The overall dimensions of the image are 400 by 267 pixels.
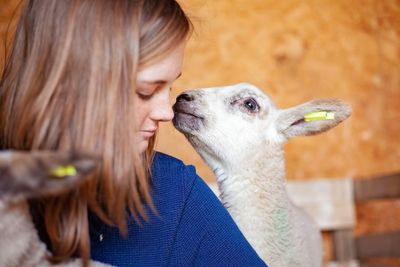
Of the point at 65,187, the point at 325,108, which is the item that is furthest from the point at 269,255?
the point at 65,187

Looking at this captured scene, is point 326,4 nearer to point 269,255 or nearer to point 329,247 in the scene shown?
point 329,247

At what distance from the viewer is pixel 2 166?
2.84 ft

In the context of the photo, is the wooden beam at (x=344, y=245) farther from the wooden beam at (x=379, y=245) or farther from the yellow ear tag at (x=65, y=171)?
the yellow ear tag at (x=65, y=171)

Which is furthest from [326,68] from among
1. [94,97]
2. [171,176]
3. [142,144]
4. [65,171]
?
[65,171]

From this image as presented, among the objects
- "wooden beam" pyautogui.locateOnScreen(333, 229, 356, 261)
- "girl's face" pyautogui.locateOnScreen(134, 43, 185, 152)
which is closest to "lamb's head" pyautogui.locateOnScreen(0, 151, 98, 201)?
"girl's face" pyautogui.locateOnScreen(134, 43, 185, 152)

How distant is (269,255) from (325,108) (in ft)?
1.99

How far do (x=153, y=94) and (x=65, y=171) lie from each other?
628mm

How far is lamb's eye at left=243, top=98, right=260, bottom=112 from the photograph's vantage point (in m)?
2.45

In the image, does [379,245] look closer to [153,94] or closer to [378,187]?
[378,187]

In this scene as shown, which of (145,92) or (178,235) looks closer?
(145,92)

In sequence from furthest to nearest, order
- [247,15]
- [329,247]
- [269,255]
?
[247,15]
[329,247]
[269,255]

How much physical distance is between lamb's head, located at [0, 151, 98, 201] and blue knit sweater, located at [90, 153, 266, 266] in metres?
0.66

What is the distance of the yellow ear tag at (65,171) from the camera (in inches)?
34.0

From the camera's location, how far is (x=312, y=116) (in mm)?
2385
